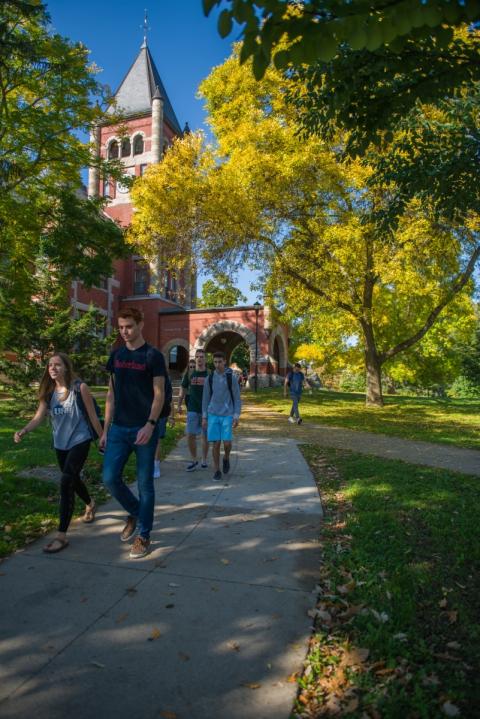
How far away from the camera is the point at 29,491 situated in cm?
584

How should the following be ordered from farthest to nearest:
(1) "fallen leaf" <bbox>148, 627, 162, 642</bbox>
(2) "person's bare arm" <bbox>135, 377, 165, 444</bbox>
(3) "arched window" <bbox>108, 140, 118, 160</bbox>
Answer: (3) "arched window" <bbox>108, 140, 118, 160</bbox>
(2) "person's bare arm" <bbox>135, 377, 165, 444</bbox>
(1) "fallen leaf" <bbox>148, 627, 162, 642</bbox>

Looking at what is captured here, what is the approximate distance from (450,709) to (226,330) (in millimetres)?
29686

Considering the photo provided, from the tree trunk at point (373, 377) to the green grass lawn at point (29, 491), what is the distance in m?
12.1

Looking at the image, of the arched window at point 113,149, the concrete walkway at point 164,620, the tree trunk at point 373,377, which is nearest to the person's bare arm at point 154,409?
the concrete walkway at point 164,620

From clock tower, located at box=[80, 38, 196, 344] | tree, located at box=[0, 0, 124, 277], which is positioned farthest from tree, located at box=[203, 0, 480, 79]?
clock tower, located at box=[80, 38, 196, 344]

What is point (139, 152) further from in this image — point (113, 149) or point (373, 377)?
point (373, 377)

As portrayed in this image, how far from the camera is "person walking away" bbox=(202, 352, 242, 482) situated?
681cm

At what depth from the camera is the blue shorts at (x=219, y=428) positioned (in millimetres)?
6816

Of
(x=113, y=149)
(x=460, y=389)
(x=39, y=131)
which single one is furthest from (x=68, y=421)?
(x=460, y=389)

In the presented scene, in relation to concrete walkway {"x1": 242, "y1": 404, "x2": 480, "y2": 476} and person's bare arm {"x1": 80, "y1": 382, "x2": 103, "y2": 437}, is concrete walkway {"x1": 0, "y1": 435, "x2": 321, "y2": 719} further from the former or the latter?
concrete walkway {"x1": 242, "y1": 404, "x2": 480, "y2": 476}

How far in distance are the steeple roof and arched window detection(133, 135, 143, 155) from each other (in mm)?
1942

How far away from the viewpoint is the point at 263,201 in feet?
46.5

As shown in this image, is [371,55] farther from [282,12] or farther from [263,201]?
[263,201]

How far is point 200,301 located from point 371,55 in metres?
46.5
